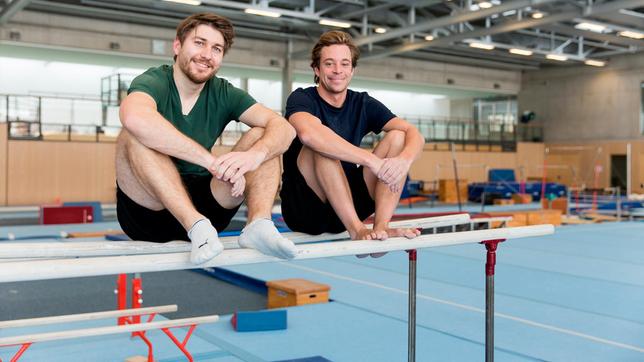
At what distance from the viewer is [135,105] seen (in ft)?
9.87

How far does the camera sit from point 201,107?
355 cm

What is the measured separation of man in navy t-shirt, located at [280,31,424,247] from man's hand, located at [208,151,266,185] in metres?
0.59

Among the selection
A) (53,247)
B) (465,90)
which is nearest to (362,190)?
(53,247)

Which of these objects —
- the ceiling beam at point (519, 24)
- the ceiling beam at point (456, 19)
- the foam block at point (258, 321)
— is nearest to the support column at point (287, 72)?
the ceiling beam at point (519, 24)

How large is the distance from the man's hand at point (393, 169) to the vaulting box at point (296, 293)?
385 cm

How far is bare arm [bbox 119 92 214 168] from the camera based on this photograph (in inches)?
115

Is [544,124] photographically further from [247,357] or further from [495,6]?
[247,357]

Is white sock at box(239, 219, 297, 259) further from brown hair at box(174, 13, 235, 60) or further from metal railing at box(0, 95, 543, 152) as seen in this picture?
metal railing at box(0, 95, 543, 152)

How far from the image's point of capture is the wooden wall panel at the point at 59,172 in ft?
64.6

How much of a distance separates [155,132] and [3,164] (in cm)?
1856

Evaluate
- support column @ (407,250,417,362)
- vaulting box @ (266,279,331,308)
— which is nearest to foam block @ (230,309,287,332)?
vaulting box @ (266,279,331,308)

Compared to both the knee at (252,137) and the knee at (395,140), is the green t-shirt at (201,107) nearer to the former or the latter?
the knee at (252,137)

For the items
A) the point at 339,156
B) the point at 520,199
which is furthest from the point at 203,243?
the point at 520,199

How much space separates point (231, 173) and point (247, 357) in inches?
112
